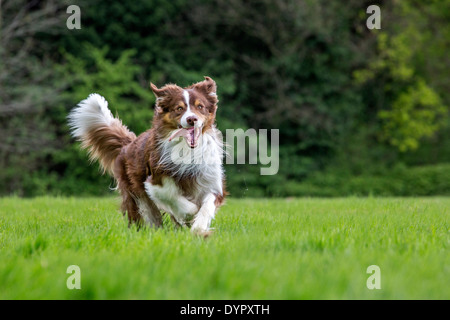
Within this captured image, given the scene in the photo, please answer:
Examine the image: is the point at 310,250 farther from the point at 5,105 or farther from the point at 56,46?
the point at 56,46

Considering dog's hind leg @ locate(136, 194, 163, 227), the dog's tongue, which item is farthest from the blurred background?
the dog's tongue

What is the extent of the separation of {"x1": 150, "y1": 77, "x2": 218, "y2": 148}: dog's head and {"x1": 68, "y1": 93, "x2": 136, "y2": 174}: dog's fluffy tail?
1.35 m

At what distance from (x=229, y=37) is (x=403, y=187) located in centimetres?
881

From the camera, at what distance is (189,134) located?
577cm

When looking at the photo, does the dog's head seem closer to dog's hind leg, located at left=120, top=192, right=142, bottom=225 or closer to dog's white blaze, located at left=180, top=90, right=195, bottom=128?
dog's white blaze, located at left=180, top=90, right=195, bottom=128

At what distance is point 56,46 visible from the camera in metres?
19.6

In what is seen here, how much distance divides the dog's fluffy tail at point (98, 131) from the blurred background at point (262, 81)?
10.6 meters

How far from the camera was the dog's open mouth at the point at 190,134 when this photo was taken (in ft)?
18.8

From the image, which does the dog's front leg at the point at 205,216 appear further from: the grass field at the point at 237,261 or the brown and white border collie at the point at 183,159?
the grass field at the point at 237,261

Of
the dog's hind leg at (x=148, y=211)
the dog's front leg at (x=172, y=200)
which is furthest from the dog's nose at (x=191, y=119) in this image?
the dog's hind leg at (x=148, y=211)

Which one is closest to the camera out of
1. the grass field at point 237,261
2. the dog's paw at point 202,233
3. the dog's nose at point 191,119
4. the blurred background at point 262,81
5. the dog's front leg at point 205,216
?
the grass field at point 237,261

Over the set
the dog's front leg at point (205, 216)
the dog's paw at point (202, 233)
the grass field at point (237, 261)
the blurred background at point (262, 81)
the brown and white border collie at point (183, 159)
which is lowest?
the grass field at point (237, 261)

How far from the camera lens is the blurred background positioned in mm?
18297

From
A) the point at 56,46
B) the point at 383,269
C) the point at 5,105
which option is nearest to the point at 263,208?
the point at 383,269
